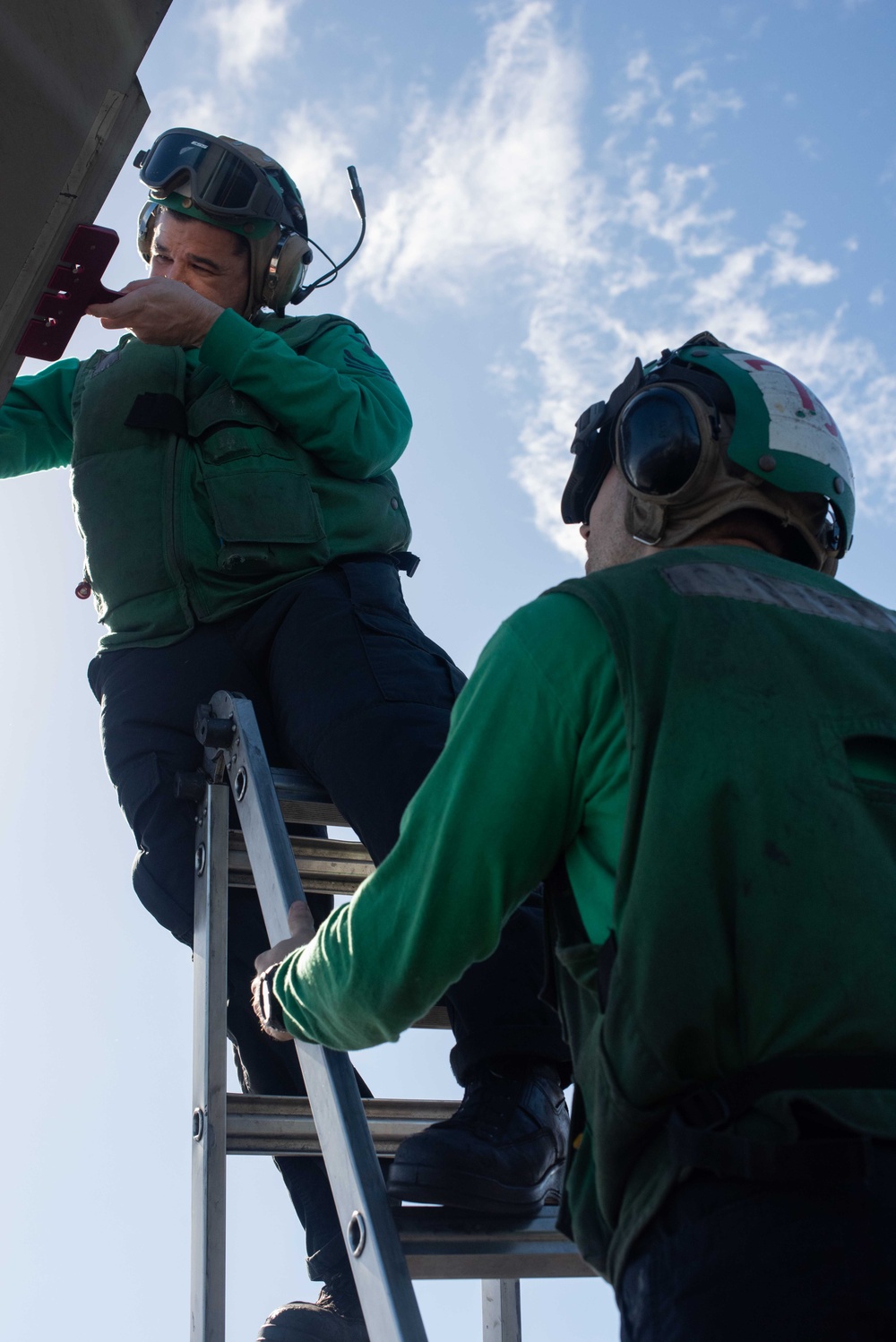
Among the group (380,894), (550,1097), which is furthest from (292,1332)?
(380,894)

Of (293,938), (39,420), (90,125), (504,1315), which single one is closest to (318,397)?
(39,420)

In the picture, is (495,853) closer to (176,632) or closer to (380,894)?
(380,894)

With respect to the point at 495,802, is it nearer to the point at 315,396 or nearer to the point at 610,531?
the point at 610,531

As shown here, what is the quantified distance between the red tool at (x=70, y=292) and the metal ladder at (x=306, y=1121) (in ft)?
3.29

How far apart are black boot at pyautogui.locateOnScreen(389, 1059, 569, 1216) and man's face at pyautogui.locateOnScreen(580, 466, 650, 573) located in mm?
909

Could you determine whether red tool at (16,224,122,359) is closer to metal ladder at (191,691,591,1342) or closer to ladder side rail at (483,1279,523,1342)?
metal ladder at (191,691,591,1342)

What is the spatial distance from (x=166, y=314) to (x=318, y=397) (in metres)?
0.41

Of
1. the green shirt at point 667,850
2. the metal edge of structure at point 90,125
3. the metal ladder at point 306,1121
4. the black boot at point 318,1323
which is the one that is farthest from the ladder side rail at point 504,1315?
the metal edge of structure at point 90,125

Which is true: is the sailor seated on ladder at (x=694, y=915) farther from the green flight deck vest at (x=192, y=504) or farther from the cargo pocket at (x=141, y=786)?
the green flight deck vest at (x=192, y=504)

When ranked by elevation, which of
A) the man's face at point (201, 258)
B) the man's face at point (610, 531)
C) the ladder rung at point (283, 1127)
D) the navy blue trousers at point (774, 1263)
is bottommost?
the navy blue trousers at point (774, 1263)

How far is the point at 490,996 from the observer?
2336mm

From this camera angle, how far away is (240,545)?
312cm

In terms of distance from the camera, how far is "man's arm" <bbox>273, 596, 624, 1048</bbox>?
58.9 inches

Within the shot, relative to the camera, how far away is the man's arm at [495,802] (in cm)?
150
